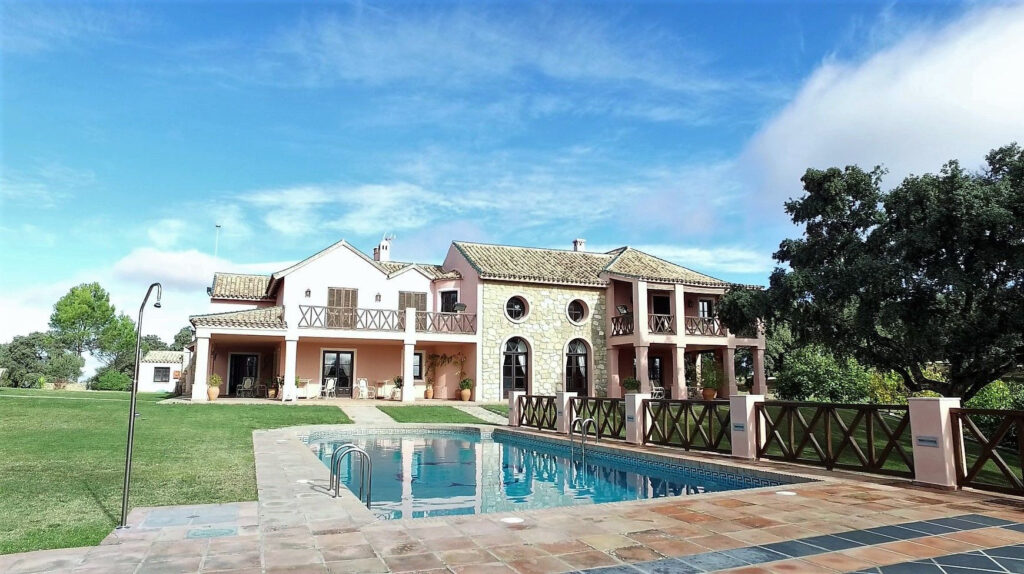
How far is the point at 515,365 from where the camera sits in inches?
962

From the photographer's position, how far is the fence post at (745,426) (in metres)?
9.68

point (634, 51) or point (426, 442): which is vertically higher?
point (634, 51)

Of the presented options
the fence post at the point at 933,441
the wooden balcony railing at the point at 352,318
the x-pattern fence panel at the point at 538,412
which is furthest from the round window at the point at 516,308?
the fence post at the point at 933,441

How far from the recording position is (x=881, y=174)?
669 inches

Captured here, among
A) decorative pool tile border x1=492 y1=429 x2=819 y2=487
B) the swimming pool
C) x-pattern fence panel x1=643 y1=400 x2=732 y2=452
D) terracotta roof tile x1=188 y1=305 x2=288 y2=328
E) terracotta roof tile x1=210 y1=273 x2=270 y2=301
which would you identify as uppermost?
terracotta roof tile x1=210 y1=273 x2=270 y2=301

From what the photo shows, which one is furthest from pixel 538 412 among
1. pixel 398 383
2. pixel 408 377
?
pixel 398 383

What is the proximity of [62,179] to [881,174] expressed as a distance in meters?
19.9

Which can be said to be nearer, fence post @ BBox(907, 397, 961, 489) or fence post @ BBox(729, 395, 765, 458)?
fence post @ BBox(907, 397, 961, 489)

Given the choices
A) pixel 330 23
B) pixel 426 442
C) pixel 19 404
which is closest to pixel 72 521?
pixel 330 23

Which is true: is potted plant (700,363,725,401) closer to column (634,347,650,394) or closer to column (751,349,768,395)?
column (751,349,768,395)

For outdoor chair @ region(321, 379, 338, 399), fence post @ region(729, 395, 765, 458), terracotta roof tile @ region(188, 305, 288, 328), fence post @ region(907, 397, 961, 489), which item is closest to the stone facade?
outdoor chair @ region(321, 379, 338, 399)

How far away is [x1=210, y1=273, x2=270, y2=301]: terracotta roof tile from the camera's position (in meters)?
25.1

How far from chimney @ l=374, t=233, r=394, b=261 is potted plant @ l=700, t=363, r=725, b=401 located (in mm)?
15220

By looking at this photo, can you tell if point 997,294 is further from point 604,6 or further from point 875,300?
point 604,6
